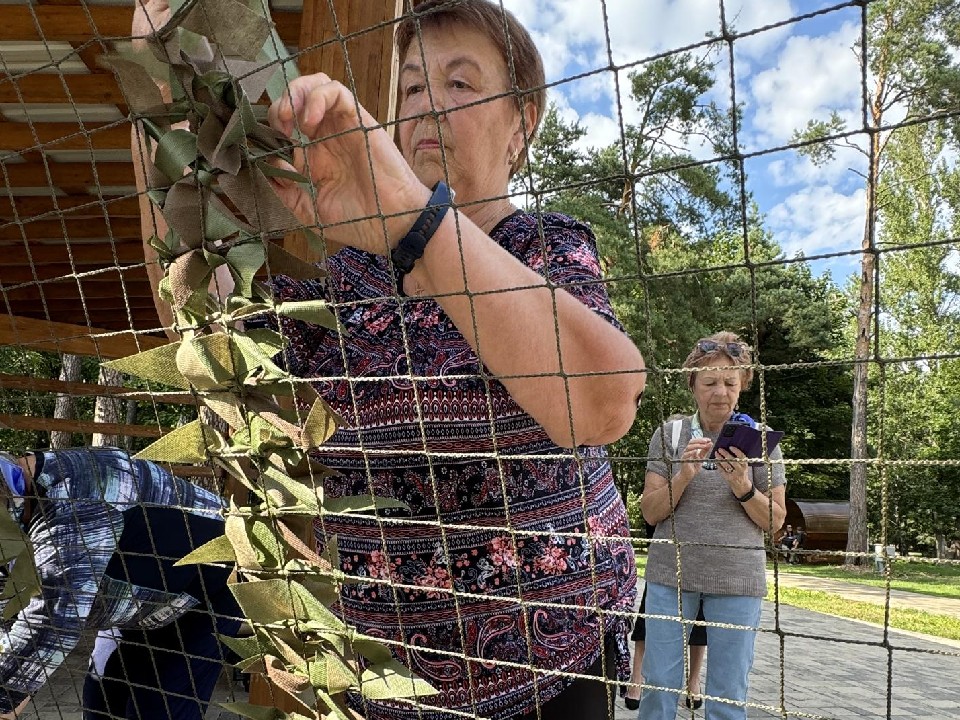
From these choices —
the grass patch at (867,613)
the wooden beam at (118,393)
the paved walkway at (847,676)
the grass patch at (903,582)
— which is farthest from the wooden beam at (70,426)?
the grass patch at (903,582)

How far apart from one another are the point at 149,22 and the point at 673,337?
13.5m

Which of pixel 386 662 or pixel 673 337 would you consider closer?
pixel 386 662

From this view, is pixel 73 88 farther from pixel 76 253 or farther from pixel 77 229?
pixel 76 253

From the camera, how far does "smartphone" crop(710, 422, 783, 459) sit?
2170 millimetres

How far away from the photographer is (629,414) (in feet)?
2.52

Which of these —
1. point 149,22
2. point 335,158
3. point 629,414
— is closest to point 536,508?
point 629,414

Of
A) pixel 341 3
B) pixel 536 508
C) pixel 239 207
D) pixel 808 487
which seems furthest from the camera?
pixel 808 487

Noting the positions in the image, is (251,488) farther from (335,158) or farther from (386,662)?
(335,158)

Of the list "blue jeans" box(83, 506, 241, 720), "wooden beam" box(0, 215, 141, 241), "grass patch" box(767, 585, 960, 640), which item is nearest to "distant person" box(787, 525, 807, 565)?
"grass patch" box(767, 585, 960, 640)

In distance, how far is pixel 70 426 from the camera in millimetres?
2791

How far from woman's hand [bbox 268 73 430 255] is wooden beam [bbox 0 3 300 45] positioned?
6.72 ft

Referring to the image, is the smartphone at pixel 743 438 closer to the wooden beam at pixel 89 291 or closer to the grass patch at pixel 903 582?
the wooden beam at pixel 89 291

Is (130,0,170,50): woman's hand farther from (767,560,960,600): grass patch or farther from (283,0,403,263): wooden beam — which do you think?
Answer: (767,560,960,600): grass patch

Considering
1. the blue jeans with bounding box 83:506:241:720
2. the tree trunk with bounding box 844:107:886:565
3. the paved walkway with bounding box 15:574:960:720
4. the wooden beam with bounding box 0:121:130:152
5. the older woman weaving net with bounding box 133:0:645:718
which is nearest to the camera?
the tree trunk with bounding box 844:107:886:565
